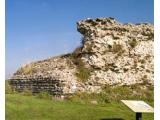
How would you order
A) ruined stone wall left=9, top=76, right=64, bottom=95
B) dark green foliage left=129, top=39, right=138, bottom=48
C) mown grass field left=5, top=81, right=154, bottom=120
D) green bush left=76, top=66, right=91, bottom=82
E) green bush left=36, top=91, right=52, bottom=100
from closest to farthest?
1. mown grass field left=5, top=81, right=154, bottom=120
2. green bush left=36, top=91, right=52, bottom=100
3. ruined stone wall left=9, top=76, right=64, bottom=95
4. green bush left=76, top=66, right=91, bottom=82
5. dark green foliage left=129, top=39, right=138, bottom=48

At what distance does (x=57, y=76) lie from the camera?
1596 centimetres

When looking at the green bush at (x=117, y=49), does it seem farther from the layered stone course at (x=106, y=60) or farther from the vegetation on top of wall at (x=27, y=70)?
the vegetation on top of wall at (x=27, y=70)

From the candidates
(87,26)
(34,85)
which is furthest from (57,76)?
(87,26)

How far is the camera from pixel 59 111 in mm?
12484

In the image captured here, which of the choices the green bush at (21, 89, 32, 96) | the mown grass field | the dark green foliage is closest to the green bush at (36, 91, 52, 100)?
the mown grass field

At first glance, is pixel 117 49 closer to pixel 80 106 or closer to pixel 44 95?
pixel 44 95

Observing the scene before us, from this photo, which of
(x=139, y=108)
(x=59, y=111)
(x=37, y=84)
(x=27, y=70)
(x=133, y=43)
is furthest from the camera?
(x=27, y=70)

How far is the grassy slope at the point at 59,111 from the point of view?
11703 millimetres

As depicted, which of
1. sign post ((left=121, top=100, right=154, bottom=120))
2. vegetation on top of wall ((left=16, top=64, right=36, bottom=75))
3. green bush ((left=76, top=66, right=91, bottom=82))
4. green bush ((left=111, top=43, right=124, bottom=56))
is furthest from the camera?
vegetation on top of wall ((left=16, top=64, right=36, bottom=75))

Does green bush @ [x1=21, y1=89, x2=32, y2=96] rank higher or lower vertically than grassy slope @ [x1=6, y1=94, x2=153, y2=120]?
higher

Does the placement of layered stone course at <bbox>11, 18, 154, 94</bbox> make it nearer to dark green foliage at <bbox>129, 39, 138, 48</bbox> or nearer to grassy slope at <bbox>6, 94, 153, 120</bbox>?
dark green foliage at <bbox>129, 39, 138, 48</bbox>

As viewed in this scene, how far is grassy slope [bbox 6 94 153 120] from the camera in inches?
461

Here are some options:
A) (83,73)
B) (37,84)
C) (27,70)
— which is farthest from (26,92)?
(83,73)

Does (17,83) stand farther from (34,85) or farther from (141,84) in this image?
(141,84)
